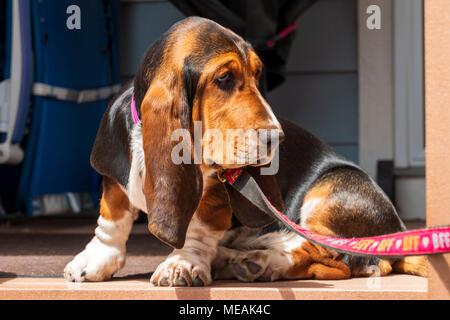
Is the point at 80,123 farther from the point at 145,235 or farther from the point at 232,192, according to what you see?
the point at 232,192

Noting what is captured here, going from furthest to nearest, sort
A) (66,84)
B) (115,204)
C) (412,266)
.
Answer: (66,84) < (412,266) < (115,204)

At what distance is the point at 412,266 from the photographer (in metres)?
1.81

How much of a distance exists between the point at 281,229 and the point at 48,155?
193 centimetres

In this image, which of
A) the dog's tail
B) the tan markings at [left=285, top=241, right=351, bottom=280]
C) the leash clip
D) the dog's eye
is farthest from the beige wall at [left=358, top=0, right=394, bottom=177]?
the dog's eye

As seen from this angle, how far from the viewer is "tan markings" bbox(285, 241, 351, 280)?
5.41 feet

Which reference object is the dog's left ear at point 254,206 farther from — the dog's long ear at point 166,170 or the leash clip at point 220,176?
the dog's long ear at point 166,170

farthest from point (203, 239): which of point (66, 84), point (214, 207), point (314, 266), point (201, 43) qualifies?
point (66, 84)

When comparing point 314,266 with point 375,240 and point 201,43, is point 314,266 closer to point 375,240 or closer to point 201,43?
point 375,240

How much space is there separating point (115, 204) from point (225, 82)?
0.48 meters

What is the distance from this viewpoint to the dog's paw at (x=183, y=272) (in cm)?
152

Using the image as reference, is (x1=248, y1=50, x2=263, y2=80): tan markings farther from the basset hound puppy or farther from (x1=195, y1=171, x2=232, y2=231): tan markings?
(x1=195, y1=171, x2=232, y2=231): tan markings

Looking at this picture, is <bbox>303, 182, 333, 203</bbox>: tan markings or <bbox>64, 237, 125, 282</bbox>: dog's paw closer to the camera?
<bbox>64, 237, 125, 282</bbox>: dog's paw

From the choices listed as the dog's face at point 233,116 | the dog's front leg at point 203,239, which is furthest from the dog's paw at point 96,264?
the dog's face at point 233,116

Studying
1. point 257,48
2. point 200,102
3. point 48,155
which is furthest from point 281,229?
point 48,155
